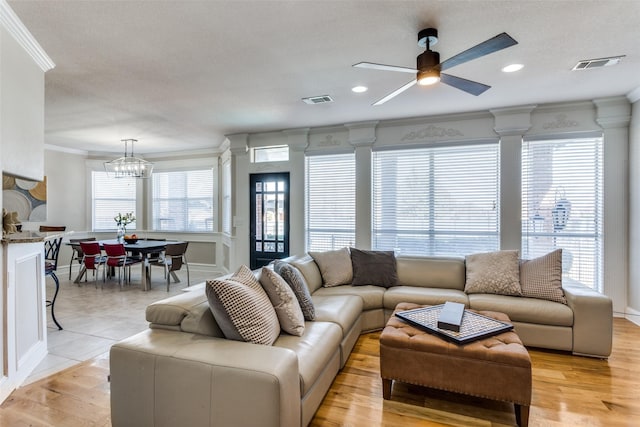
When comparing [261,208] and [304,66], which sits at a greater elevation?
[304,66]

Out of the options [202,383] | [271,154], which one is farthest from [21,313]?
[271,154]

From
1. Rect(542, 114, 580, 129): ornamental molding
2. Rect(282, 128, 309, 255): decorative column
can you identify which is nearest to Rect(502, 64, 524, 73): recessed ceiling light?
Rect(542, 114, 580, 129): ornamental molding

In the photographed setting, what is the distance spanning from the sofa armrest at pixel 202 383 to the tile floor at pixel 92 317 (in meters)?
1.50

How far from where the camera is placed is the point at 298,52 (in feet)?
8.93

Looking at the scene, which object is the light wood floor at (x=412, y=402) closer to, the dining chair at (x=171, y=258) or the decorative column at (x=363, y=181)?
the decorative column at (x=363, y=181)

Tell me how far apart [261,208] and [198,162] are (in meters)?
2.57

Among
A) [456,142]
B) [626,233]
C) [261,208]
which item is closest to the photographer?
[626,233]

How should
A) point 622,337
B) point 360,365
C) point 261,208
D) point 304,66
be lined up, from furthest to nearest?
point 261,208 < point 622,337 < point 304,66 < point 360,365

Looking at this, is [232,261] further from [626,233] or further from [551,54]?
[626,233]

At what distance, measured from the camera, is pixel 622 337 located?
338 centimetres

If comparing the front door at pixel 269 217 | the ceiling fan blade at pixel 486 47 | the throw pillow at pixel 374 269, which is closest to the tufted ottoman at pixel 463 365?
the throw pillow at pixel 374 269

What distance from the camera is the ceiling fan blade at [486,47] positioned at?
177cm

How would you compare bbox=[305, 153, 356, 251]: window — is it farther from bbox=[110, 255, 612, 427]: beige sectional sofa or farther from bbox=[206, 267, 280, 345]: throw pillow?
bbox=[206, 267, 280, 345]: throw pillow

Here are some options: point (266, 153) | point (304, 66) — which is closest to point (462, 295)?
point (304, 66)
